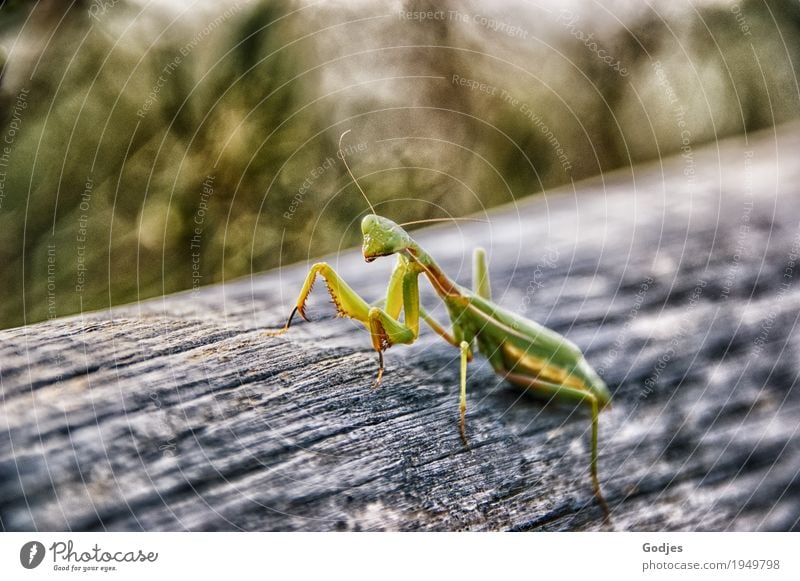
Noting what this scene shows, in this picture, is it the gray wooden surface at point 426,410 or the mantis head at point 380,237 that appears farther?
the mantis head at point 380,237

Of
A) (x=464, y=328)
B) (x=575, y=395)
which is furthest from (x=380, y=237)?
(x=575, y=395)

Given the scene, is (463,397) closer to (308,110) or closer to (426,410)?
(426,410)

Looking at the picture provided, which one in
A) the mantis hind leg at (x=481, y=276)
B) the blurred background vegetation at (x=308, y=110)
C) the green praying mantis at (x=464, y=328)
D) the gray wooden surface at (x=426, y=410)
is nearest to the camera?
the gray wooden surface at (x=426, y=410)

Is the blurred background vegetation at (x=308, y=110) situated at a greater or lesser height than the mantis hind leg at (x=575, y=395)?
greater

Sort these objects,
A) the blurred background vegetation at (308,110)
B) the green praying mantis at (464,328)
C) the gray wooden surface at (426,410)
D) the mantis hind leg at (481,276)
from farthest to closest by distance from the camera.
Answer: the blurred background vegetation at (308,110), the mantis hind leg at (481,276), the green praying mantis at (464,328), the gray wooden surface at (426,410)
